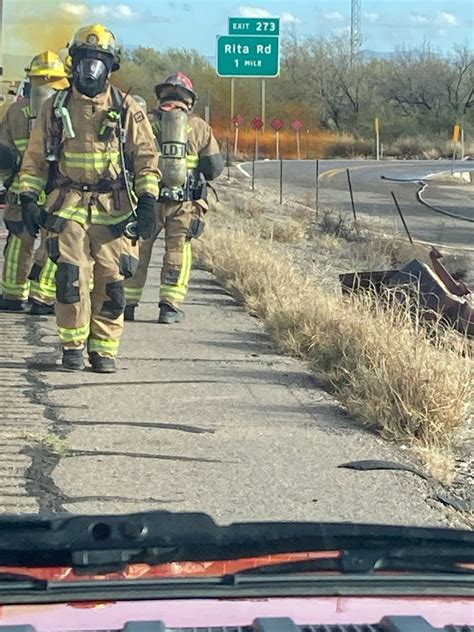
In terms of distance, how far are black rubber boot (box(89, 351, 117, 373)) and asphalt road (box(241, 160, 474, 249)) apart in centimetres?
1408

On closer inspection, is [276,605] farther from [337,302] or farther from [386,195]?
[386,195]

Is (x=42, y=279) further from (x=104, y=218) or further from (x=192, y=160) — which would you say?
(x=104, y=218)

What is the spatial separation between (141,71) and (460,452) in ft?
165

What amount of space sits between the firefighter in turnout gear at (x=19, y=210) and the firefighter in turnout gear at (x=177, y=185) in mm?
712

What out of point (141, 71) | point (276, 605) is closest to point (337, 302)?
point (276, 605)

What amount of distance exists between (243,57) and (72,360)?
25981mm

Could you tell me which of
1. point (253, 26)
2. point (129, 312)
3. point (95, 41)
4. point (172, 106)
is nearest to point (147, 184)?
point (95, 41)

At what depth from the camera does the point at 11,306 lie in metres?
10.6

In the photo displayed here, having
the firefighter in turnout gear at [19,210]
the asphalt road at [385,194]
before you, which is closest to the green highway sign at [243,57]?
the asphalt road at [385,194]

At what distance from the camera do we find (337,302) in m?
9.52

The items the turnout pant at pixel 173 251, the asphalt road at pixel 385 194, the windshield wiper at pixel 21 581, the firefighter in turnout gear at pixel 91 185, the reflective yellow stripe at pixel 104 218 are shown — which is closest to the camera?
the windshield wiper at pixel 21 581

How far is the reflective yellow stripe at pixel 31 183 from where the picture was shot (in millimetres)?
7973

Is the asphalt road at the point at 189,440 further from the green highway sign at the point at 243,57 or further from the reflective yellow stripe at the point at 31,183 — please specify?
the green highway sign at the point at 243,57

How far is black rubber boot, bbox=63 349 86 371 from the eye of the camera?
8.11 metres
